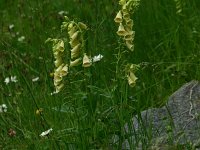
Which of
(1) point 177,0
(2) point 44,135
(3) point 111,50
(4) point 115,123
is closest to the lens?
(4) point 115,123

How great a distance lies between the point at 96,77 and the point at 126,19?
103 cm

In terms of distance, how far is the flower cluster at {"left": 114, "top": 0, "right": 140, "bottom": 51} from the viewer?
2.88 meters

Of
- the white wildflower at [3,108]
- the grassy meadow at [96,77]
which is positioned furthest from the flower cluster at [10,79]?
the white wildflower at [3,108]

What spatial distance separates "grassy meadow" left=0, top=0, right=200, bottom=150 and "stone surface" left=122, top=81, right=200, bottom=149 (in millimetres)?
77

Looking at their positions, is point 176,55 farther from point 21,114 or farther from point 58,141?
point 58,141

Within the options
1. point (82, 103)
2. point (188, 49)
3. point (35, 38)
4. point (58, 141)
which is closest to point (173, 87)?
point (188, 49)

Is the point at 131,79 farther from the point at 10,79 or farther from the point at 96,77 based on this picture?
the point at 10,79

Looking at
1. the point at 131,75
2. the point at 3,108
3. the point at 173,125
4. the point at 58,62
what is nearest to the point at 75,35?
A: the point at 58,62

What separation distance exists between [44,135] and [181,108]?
0.79 metres

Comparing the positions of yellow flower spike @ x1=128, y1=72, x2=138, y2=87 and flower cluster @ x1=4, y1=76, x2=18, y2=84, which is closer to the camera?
yellow flower spike @ x1=128, y1=72, x2=138, y2=87

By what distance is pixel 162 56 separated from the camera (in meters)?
4.59

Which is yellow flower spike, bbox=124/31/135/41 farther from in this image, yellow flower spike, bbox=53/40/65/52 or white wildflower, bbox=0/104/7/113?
white wildflower, bbox=0/104/7/113

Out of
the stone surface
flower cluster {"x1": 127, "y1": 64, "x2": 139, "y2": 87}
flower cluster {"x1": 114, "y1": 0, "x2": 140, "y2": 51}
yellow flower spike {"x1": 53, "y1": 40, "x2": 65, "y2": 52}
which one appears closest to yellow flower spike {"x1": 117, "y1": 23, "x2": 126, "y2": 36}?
flower cluster {"x1": 114, "y1": 0, "x2": 140, "y2": 51}

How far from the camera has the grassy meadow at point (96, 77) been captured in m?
3.13
